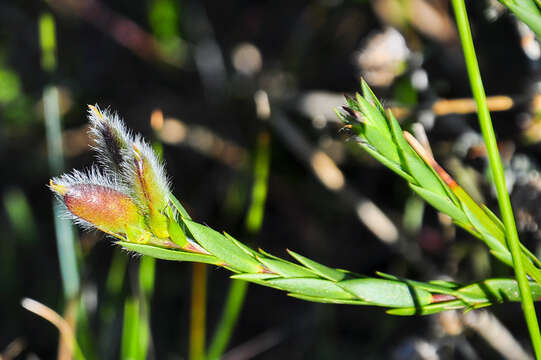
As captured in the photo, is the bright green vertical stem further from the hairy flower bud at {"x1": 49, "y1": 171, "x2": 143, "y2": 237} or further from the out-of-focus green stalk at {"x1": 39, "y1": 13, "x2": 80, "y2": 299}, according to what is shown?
the out-of-focus green stalk at {"x1": 39, "y1": 13, "x2": 80, "y2": 299}

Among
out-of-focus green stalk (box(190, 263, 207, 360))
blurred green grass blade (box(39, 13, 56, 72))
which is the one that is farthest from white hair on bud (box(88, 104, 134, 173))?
blurred green grass blade (box(39, 13, 56, 72))

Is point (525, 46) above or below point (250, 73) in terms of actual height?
below

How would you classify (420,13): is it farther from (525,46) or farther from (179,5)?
(179,5)

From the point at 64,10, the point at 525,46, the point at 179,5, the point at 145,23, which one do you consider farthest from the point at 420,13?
the point at 64,10

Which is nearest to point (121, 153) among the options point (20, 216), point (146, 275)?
point (146, 275)

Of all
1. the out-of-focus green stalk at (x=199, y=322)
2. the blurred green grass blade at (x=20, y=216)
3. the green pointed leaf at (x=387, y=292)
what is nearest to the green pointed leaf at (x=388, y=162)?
the green pointed leaf at (x=387, y=292)

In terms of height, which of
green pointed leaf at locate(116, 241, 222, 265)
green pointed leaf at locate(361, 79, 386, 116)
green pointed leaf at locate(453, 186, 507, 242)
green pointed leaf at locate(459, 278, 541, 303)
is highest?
green pointed leaf at locate(361, 79, 386, 116)
